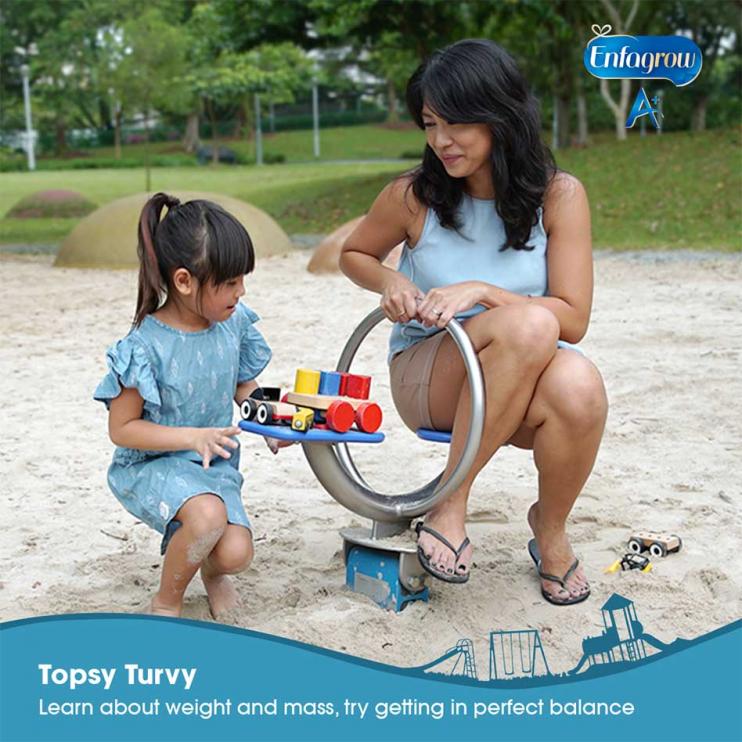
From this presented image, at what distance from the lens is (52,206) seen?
17.2m

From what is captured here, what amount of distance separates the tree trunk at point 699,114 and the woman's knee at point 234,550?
931 inches

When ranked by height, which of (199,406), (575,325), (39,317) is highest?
(575,325)

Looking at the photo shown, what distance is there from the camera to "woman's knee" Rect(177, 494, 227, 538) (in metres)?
2.41

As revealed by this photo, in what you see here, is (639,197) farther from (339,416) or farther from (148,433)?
(148,433)

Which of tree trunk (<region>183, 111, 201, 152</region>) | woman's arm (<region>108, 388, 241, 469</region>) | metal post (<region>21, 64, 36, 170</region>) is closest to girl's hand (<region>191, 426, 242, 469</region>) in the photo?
woman's arm (<region>108, 388, 241, 469</region>)

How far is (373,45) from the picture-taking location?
55.0ft

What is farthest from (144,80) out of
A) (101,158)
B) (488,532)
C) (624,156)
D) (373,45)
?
(488,532)

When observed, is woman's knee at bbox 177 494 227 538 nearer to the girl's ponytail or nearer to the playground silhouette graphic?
the girl's ponytail

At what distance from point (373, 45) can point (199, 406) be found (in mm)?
15008

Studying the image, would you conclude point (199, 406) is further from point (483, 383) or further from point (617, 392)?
point (617, 392)

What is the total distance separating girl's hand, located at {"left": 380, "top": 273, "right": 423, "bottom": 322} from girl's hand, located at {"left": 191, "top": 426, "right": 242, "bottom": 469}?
458 millimetres

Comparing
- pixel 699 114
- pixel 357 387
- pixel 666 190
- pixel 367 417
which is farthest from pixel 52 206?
pixel 367 417

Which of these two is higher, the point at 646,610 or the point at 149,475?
the point at 149,475

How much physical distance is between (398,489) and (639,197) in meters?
9.33
